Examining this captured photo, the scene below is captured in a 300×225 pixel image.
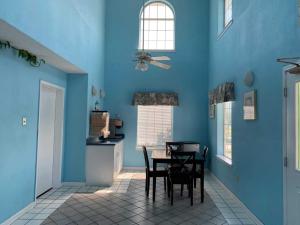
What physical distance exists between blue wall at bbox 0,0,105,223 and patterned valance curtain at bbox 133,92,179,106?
62.6 inches

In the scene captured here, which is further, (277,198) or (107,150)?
(107,150)

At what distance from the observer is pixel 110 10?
686 centimetres

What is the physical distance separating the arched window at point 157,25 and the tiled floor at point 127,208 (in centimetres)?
413

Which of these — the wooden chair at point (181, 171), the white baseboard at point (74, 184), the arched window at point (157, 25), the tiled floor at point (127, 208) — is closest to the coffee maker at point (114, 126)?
the white baseboard at point (74, 184)

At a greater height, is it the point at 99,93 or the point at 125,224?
the point at 99,93

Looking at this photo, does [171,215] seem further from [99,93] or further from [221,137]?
[99,93]

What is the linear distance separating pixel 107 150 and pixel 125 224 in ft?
6.57

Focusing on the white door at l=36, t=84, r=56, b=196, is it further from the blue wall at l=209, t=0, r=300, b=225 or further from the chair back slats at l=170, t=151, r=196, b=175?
the blue wall at l=209, t=0, r=300, b=225

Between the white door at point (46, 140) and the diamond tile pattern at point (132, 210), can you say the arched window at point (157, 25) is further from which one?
the diamond tile pattern at point (132, 210)

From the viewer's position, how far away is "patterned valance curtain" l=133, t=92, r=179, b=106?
6547mm

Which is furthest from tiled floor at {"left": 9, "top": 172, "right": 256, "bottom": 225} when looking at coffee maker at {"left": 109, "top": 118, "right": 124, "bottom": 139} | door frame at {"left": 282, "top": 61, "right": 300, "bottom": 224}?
coffee maker at {"left": 109, "top": 118, "right": 124, "bottom": 139}

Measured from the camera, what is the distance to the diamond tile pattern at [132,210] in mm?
3328

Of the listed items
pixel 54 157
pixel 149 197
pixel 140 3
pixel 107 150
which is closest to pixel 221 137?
pixel 149 197

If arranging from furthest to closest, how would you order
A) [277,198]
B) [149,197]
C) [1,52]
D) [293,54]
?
[149,197], [1,52], [277,198], [293,54]
